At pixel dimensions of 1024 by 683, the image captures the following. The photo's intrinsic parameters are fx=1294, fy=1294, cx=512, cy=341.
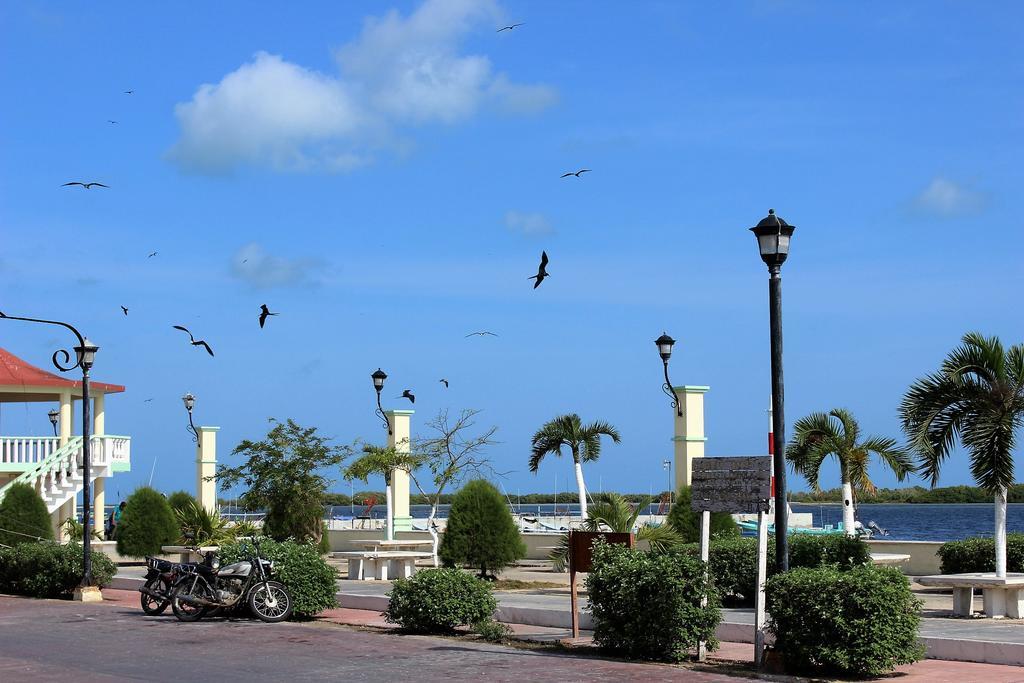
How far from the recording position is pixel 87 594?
70.7 ft

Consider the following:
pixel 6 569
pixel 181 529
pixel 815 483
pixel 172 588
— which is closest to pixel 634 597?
pixel 172 588

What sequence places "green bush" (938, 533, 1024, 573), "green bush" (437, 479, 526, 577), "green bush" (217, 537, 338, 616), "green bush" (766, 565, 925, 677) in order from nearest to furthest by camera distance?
1. "green bush" (766, 565, 925, 677)
2. "green bush" (217, 537, 338, 616)
3. "green bush" (938, 533, 1024, 573)
4. "green bush" (437, 479, 526, 577)

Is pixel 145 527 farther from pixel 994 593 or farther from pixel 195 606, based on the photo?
pixel 994 593

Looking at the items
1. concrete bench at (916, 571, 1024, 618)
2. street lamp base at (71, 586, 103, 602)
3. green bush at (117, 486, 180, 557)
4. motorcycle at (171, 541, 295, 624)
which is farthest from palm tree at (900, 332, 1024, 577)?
green bush at (117, 486, 180, 557)

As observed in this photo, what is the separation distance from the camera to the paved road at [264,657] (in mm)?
12055

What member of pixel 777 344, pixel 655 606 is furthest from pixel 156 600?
pixel 777 344

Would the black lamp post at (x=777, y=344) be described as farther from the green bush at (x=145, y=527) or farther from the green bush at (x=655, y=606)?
the green bush at (x=145, y=527)

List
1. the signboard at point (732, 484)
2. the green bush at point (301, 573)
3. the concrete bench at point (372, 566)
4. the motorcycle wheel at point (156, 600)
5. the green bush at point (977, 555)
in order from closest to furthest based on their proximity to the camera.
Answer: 1. the signboard at point (732, 484)
2. the green bush at point (301, 573)
3. the motorcycle wheel at point (156, 600)
4. the green bush at point (977, 555)
5. the concrete bench at point (372, 566)

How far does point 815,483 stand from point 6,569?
14.9 m

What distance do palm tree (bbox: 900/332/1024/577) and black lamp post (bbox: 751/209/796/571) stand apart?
5720 millimetres

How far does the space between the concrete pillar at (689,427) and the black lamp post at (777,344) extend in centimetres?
1095

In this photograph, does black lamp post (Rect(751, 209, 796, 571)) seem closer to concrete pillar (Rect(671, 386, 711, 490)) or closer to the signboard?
the signboard

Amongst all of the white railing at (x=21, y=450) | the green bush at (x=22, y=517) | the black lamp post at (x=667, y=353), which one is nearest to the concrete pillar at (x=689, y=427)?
the black lamp post at (x=667, y=353)

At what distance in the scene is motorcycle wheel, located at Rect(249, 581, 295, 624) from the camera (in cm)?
1700
